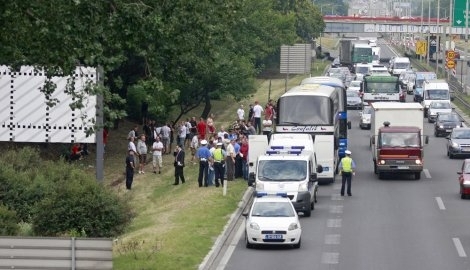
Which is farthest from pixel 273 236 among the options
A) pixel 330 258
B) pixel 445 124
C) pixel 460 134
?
pixel 445 124

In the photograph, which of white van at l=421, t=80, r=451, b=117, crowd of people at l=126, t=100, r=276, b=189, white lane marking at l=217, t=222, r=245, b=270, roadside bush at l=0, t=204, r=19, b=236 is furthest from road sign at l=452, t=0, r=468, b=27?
roadside bush at l=0, t=204, r=19, b=236

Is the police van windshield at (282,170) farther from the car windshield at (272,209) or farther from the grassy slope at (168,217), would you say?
the car windshield at (272,209)

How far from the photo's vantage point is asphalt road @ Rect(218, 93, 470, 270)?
33.2 meters

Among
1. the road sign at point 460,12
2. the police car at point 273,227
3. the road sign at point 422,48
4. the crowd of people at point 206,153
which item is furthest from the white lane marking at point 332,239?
the road sign at point 422,48

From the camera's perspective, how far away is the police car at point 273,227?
34.9 meters

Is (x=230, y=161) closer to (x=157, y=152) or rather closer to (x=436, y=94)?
(x=157, y=152)

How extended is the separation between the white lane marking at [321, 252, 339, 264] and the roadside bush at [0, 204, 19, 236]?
8.19m

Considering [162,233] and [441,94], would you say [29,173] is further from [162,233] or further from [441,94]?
[441,94]

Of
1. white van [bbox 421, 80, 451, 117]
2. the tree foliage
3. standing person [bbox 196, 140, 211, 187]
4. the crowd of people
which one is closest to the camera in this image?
the tree foliage

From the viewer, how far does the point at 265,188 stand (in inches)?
1642

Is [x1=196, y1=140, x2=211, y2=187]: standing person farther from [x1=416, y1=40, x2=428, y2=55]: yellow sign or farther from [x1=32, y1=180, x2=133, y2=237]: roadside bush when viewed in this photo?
[x1=416, y1=40, x2=428, y2=55]: yellow sign

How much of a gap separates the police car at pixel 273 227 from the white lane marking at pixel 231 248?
0.52 meters

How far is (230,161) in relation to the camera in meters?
49.1

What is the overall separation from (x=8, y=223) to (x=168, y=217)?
7.52 meters
